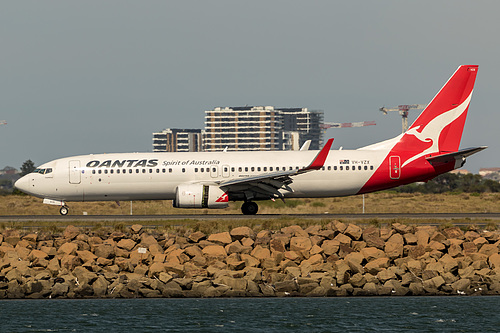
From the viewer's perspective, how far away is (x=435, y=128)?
42.8 metres

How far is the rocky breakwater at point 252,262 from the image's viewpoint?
2655cm

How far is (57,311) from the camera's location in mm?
24500

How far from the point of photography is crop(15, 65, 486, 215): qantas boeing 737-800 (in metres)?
41.3

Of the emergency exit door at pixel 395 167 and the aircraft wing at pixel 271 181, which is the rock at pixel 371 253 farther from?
the emergency exit door at pixel 395 167

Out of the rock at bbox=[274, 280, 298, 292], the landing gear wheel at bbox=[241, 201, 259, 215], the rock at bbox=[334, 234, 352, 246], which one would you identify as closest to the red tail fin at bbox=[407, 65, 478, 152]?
the landing gear wheel at bbox=[241, 201, 259, 215]

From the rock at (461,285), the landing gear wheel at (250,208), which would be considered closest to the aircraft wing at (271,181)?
the landing gear wheel at (250,208)

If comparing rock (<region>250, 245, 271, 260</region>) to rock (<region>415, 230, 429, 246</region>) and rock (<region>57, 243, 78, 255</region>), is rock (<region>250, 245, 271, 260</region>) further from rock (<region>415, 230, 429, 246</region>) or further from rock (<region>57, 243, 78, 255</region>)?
rock (<region>57, 243, 78, 255</region>)

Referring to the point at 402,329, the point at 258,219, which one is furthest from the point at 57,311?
the point at 258,219

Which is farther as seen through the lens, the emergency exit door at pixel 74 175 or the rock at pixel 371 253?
the emergency exit door at pixel 74 175

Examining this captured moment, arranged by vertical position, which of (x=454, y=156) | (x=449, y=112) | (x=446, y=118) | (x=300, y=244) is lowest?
(x=300, y=244)

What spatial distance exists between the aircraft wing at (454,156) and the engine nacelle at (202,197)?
1105cm

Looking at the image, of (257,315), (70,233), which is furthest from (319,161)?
(257,315)

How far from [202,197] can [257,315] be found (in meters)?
16.5

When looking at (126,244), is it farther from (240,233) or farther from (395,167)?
(395,167)
